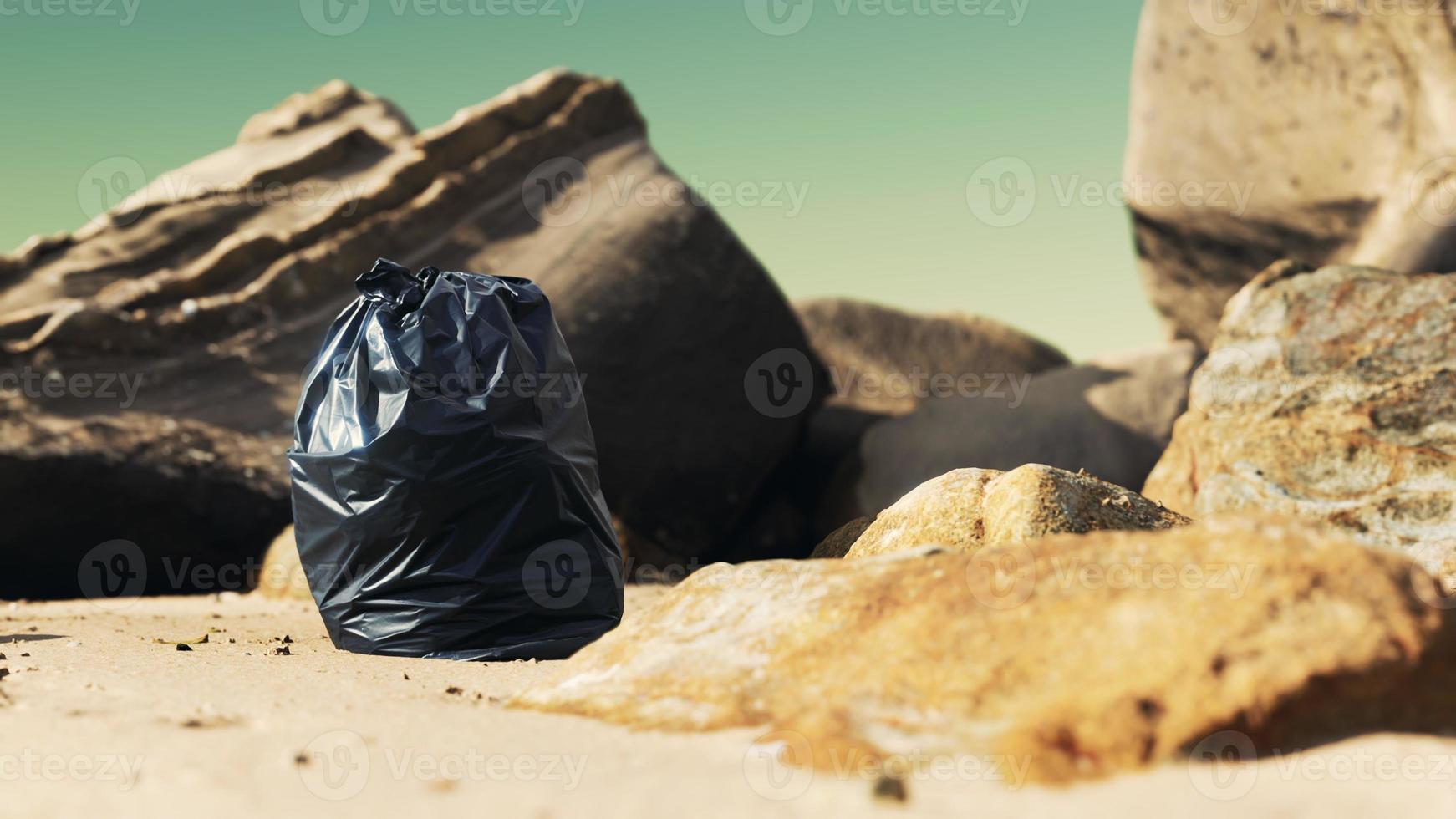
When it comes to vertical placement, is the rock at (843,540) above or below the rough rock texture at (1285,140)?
below

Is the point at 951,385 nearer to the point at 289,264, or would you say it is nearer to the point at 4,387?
the point at 289,264

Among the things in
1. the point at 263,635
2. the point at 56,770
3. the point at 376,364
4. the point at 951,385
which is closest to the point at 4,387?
the point at 263,635

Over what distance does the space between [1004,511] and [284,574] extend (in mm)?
3158

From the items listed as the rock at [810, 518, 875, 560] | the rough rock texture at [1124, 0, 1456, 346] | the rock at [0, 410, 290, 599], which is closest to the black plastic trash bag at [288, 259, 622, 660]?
the rock at [810, 518, 875, 560]

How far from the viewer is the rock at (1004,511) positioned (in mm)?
2316

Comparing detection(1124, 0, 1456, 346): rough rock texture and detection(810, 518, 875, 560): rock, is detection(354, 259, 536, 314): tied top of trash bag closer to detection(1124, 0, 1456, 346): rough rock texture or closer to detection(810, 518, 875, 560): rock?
detection(810, 518, 875, 560): rock

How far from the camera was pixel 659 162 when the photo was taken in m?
6.06

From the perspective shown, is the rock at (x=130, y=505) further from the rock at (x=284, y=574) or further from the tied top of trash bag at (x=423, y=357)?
the tied top of trash bag at (x=423, y=357)

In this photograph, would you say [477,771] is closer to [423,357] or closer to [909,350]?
[423,357]

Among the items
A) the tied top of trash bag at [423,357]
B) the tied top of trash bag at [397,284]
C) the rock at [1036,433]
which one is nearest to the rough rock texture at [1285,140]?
the rock at [1036,433]

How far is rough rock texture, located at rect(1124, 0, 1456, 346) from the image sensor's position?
5.39 meters

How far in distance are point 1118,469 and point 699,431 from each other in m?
1.94

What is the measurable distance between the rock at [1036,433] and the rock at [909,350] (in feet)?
3.09

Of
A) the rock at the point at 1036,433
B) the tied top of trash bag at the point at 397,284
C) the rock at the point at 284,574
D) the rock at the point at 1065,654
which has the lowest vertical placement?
the rock at the point at 1036,433
